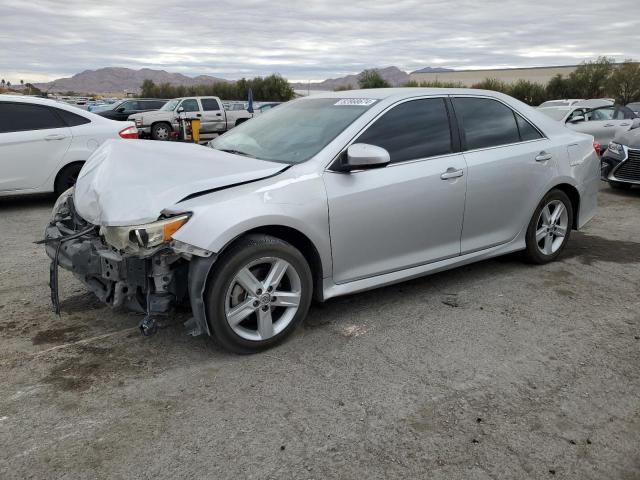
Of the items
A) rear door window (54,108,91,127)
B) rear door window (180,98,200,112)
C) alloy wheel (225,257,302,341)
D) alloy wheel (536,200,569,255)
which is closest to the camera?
alloy wheel (225,257,302,341)

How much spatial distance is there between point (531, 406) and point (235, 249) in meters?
1.88

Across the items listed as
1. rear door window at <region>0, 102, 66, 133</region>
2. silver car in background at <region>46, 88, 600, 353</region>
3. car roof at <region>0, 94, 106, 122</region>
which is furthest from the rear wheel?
silver car in background at <region>46, 88, 600, 353</region>

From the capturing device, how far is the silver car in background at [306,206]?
3.37 meters

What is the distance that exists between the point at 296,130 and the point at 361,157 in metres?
0.84

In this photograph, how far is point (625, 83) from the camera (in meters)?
45.4

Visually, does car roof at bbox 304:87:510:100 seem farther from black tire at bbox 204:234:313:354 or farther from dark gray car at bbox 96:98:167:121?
dark gray car at bbox 96:98:167:121

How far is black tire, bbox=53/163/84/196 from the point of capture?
8148 millimetres

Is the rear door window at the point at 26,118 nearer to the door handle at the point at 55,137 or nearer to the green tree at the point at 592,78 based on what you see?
the door handle at the point at 55,137

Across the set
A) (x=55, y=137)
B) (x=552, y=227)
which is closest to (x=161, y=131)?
(x=55, y=137)

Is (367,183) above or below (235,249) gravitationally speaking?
above

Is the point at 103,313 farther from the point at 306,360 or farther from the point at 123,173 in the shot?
the point at 306,360

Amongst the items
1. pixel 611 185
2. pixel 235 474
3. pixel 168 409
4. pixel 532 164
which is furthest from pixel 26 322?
pixel 611 185

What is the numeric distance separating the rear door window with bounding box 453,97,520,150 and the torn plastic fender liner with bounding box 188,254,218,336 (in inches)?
97.0

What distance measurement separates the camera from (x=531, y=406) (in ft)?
10.1
